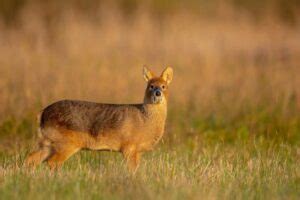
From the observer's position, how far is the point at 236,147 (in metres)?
12.0

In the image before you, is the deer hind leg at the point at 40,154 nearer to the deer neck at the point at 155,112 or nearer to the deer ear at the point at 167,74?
the deer neck at the point at 155,112

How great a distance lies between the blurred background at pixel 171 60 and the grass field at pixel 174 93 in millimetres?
33

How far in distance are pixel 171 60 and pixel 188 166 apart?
8305mm

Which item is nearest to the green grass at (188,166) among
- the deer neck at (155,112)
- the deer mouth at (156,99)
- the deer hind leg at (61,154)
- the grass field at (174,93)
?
the grass field at (174,93)

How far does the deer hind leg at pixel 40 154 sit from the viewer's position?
10203mm

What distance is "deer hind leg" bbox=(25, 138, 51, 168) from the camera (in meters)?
10.2

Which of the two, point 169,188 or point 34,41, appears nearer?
point 169,188

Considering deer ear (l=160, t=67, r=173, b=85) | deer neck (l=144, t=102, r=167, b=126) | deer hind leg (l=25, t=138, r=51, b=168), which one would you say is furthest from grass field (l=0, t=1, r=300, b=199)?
deer ear (l=160, t=67, r=173, b=85)

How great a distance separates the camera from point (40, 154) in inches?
404

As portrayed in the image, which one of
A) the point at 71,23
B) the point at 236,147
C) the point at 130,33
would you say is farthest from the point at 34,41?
the point at 236,147

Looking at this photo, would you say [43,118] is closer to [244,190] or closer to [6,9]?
[244,190]

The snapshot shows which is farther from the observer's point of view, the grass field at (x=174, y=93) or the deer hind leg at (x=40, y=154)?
the deer hind leg at (x=40, y=154)

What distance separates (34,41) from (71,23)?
99 centimetres

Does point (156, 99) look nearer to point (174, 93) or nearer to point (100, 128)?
point (100, 128)
